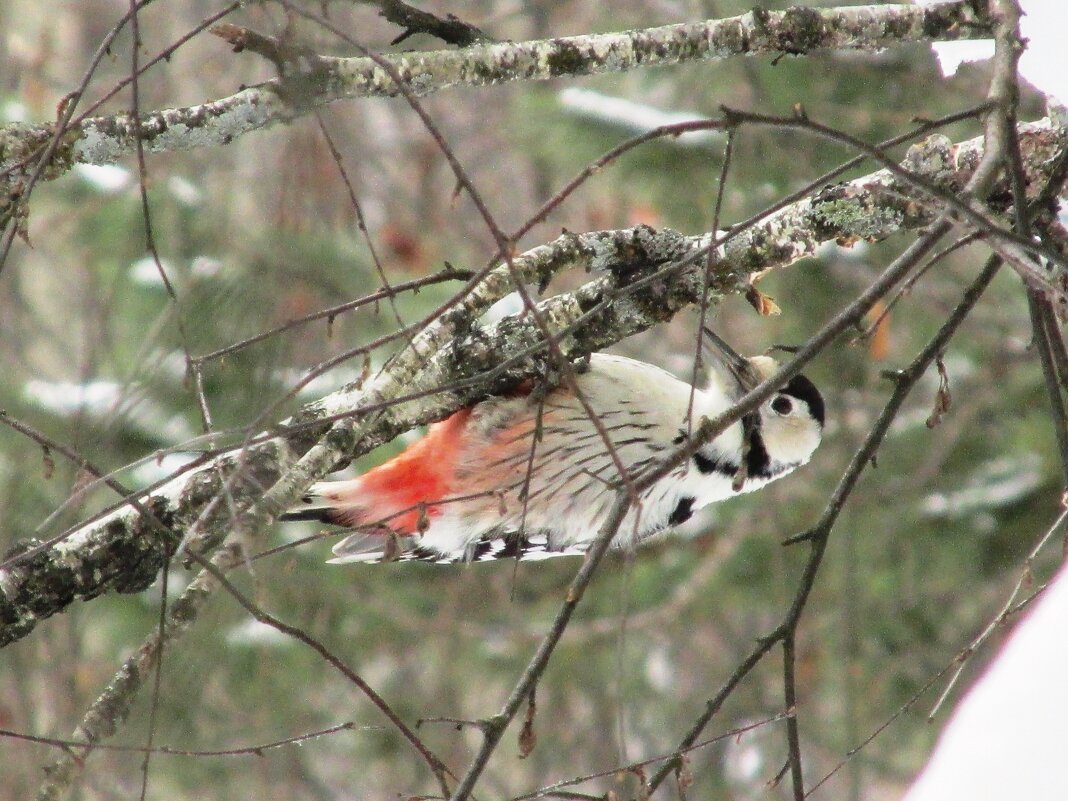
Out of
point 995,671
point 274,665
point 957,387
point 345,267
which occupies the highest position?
point 345,267

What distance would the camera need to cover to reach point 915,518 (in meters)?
5.86

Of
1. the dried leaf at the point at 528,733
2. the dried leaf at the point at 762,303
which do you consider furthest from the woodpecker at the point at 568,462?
the dried leaf at the point at 528,733

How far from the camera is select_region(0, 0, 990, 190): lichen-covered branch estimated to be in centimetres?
247

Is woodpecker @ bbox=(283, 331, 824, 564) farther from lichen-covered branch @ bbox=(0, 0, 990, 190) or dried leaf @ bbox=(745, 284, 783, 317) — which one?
lichen-covered branch @ bbox=(0, 0, 990, 190)

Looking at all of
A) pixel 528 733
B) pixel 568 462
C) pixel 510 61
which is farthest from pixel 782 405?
pixel 528 733

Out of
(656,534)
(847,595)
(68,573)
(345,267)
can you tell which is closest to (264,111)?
(68,573)

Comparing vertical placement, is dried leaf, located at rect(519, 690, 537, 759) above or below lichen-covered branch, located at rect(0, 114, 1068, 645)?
below

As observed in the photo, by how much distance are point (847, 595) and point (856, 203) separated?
125 inches

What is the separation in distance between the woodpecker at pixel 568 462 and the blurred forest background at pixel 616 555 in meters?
0.48

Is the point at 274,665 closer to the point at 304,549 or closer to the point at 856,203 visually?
the point at 304,549

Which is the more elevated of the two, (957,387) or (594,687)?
(957,387)

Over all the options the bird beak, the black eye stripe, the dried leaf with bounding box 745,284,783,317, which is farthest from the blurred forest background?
the dried leaf with bounding box 745,284,783,317

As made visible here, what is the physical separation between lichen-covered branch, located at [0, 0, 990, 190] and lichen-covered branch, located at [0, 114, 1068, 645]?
0.31 metres

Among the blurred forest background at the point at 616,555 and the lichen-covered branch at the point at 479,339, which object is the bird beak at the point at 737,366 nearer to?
the lichen-covered branch at the point at 479,339
